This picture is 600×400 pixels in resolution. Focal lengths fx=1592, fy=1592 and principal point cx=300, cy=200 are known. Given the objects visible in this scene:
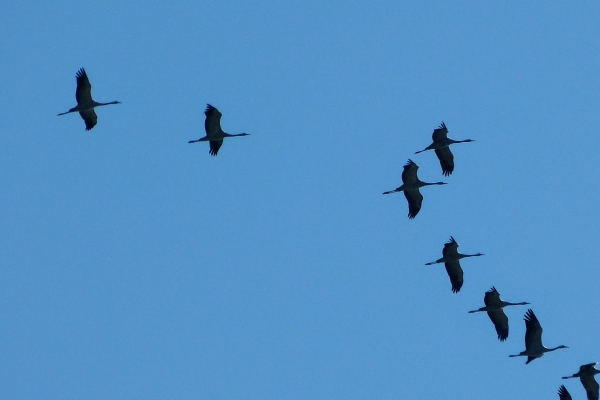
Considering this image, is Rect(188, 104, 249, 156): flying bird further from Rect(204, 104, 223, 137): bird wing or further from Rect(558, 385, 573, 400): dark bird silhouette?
Rect(558, 385, 573, 400): dark bird silhouette

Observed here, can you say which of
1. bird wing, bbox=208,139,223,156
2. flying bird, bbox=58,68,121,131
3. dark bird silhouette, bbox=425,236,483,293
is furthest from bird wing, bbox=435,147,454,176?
flying bird, bbox=58,68,121,131

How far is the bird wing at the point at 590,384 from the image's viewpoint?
115ft

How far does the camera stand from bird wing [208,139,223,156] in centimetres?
3728

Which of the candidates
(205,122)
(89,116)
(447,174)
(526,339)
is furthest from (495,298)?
(89,116)

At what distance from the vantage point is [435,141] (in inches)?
1463

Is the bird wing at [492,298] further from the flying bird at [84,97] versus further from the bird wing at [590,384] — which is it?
the flying bird at [84,97]

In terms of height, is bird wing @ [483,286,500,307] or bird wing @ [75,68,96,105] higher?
bird wing @ [75,68,96,105]

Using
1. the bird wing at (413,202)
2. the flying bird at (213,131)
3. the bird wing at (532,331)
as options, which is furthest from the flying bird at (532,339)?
the flying bird at (213,131)

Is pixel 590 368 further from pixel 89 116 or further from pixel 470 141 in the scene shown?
pixel 89 116

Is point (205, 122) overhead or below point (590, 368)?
overhead

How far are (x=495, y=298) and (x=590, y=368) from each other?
261 centimetres

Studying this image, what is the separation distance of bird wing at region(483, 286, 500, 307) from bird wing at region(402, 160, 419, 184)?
3.28 metres

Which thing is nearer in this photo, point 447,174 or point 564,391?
point 564,391

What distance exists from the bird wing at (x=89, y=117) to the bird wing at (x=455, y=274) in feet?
28.7
